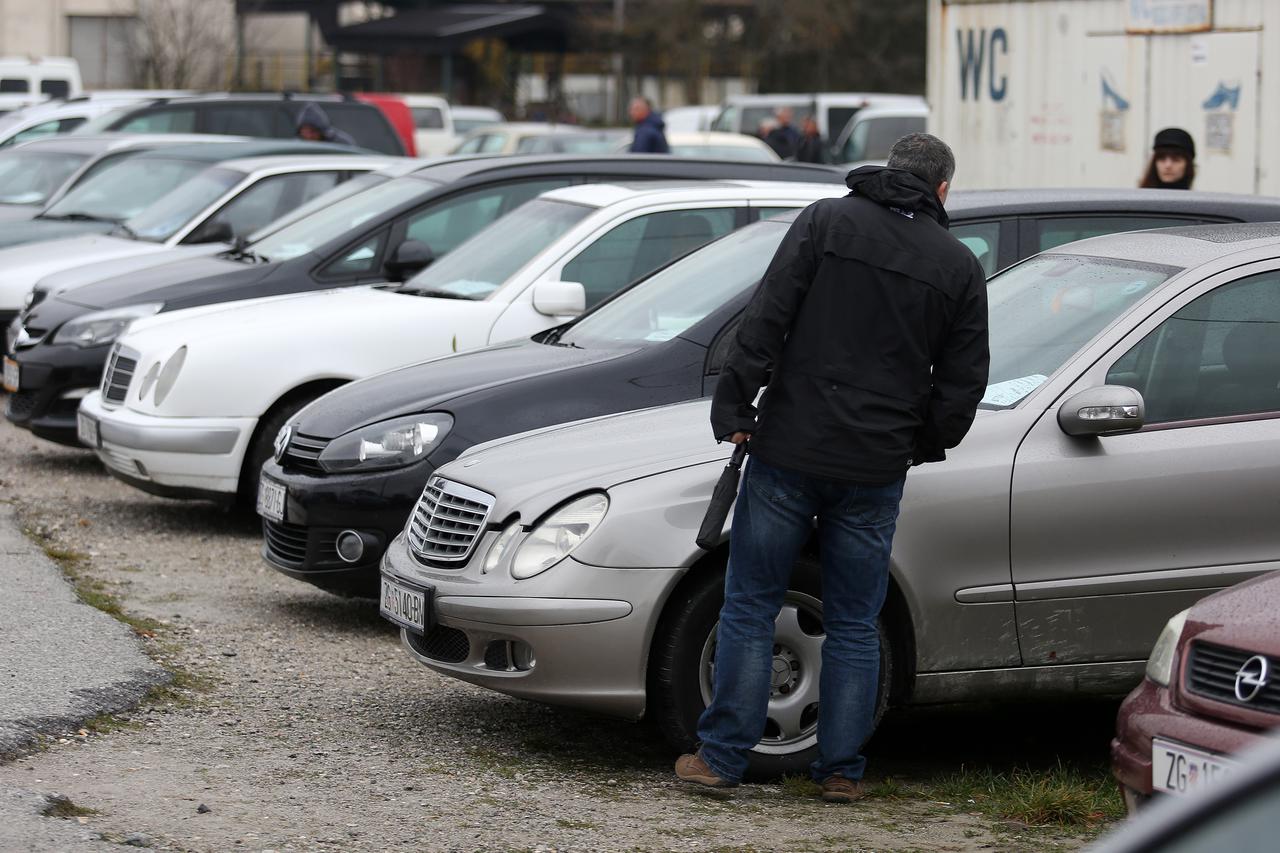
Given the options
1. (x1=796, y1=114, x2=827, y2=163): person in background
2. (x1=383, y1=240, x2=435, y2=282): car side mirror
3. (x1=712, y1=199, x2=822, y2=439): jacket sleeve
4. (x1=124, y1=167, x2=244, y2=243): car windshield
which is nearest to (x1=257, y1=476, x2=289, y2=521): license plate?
(x1=383, y1=240, x2=435, y2=282): car side mirror

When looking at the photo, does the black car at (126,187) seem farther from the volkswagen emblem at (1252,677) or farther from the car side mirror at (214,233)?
the volkswagen emblem at (1252,677)

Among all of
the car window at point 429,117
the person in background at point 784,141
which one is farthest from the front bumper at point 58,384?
the car window at point 429,117

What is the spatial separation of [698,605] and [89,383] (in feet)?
18.8

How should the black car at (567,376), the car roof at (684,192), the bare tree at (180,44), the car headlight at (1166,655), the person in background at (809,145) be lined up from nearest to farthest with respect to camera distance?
1. the car headlight at (1166,655)
2. the black car at (567,376)
3. the car roof at (684,192)
4. the person in background at (809,145)
5. the bare tree at (180,44)

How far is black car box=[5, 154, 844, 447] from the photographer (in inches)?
374

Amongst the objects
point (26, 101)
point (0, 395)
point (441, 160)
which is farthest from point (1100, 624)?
point (26, 101)

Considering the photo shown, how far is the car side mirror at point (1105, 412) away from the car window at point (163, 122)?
1490 cm

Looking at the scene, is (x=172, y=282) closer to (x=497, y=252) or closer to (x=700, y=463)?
(x=497, y=252)

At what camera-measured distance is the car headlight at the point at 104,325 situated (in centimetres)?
984

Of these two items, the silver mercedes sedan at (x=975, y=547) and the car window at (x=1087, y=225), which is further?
the car window at (x=1087, y=225)

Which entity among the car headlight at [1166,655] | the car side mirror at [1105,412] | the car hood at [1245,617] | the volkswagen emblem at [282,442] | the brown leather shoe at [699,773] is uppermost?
the car side mirror at [1105,412]

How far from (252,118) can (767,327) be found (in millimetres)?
14905

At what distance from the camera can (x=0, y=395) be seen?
1338cm

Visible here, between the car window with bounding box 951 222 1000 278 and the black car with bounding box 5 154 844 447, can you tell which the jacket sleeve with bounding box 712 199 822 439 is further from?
the black car with bounding box 5 154 844 447
